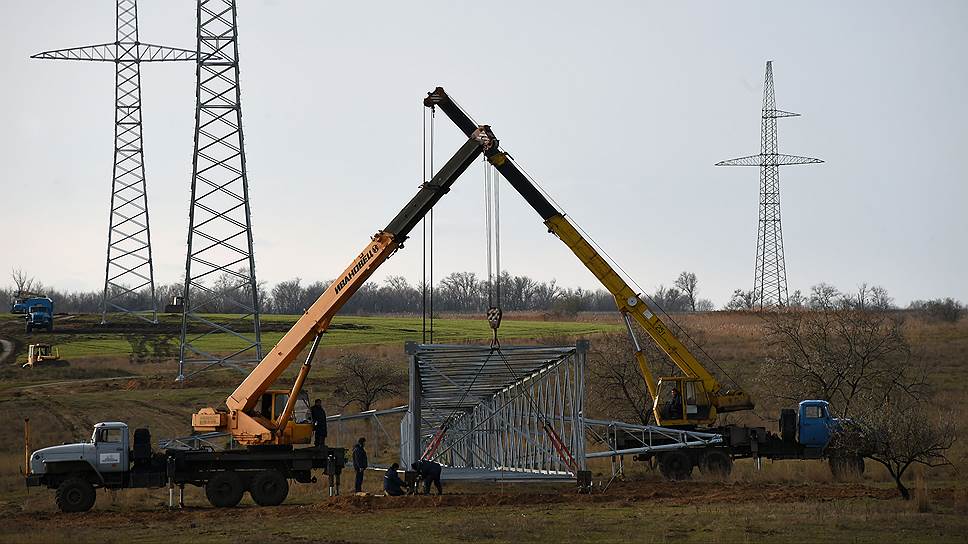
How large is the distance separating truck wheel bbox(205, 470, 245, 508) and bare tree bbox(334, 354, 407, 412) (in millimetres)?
23220

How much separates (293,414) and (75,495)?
5811 mm

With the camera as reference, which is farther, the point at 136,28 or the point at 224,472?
the point at 136,28

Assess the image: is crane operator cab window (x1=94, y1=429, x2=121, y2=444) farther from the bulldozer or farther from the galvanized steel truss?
the bulldozer

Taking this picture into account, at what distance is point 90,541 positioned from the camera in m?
22.7

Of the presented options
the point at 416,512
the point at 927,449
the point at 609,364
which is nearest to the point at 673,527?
the point at 416,512

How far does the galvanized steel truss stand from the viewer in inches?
1227

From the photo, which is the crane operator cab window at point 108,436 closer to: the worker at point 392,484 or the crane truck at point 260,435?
the crane truck at point 260,435

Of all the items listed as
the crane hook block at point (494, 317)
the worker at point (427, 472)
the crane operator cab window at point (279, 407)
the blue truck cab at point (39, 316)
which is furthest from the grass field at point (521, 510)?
the blue truck cab at point (39, 316)

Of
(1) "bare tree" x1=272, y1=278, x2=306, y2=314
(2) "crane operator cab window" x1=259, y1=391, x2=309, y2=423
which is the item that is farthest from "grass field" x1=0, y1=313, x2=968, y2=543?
(1) "bare tree" x1=272, y1=278, x2=306, y2=314

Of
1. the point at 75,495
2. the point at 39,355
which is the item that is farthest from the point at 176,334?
the point at 75,495

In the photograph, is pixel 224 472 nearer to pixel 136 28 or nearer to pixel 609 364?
pixel 609 364

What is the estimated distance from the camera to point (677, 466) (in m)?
36.8

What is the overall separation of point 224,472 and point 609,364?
22583 millimetres

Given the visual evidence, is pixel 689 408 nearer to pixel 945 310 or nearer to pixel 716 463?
pixel 716 463
